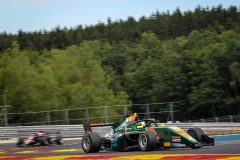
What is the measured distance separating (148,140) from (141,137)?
390mm

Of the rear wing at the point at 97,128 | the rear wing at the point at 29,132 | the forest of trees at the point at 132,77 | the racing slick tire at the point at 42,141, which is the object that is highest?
the forest of trees at the point at 132,77

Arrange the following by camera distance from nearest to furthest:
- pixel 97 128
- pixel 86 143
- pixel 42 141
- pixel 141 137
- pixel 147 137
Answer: pixel 147 137 < pixel 141 137 < pixel 86 143 < pixel 97 128 < pixel 42 141

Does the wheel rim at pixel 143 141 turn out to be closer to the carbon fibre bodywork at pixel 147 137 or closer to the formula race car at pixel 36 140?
Answer: the carbon fibre bodywork at pixel 147 137

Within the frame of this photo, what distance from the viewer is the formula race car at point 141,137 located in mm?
14461

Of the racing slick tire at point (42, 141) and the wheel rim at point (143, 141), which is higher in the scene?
the racing slick tire at point (42, 141)

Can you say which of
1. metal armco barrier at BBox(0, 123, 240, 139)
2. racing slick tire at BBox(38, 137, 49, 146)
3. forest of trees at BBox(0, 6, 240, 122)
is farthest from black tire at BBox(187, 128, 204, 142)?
forest of trees at BBox(0, 6, 240, 122)

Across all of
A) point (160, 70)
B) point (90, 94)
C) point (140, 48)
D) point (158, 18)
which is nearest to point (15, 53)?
point (90, 94)

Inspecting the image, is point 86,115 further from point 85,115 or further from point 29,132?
point 29,132

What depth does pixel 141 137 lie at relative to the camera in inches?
579

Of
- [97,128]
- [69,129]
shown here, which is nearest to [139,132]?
[97,128]

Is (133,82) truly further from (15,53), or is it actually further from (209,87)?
(15,53)

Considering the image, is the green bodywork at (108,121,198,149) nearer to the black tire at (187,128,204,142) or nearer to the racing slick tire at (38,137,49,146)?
the black tire at (187,128,204,142)

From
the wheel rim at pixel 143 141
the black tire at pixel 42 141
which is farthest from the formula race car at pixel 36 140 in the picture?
the wheel rim at pixel 143 141

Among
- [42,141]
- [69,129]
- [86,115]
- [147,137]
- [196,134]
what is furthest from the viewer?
[86,115]
